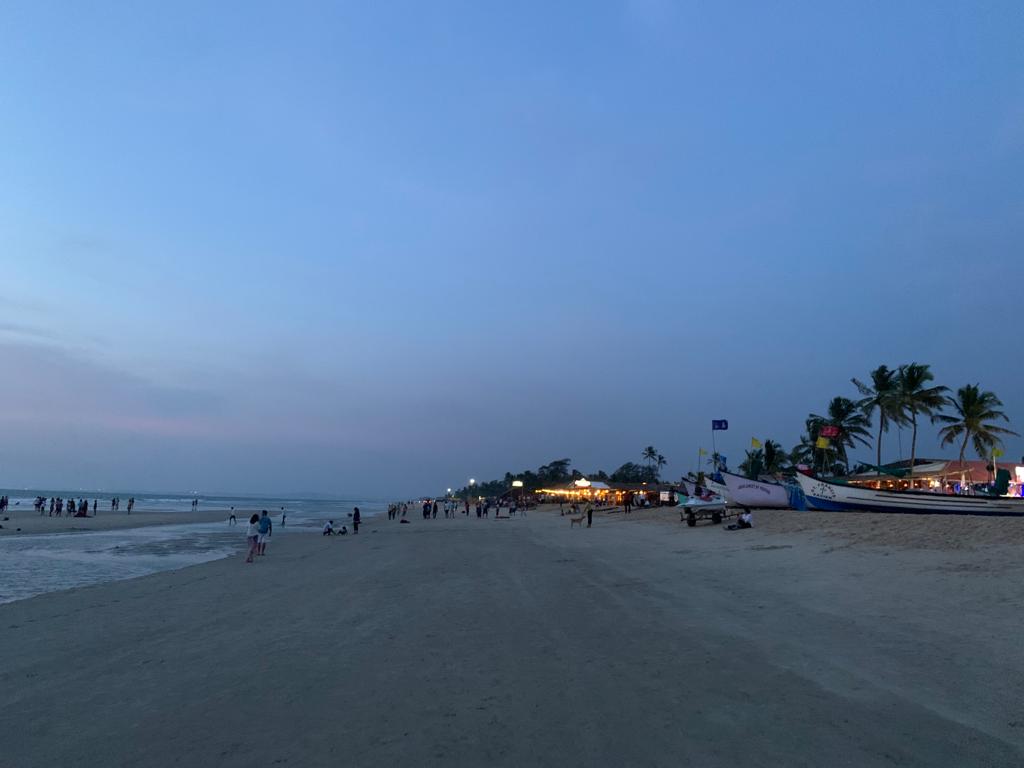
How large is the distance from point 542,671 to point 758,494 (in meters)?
31.4

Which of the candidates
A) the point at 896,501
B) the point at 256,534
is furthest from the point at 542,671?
the point at 896,501

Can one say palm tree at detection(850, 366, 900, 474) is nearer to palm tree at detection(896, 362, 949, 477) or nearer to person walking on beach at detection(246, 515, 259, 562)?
palm tree at detection(896, 362, 949, 477)

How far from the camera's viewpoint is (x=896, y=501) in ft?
82.8

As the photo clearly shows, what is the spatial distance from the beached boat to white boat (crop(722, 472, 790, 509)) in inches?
151

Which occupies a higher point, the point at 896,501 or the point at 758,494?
the point at 896,501

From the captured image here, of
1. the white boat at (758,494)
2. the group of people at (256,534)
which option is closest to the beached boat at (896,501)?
the white boat at (758,494)

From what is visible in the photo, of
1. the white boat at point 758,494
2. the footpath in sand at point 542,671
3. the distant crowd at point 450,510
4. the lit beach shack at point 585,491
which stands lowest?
the distant crowd at point 450,510

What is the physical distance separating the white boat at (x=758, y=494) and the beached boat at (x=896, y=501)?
3.84 meters

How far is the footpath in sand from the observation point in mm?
4891

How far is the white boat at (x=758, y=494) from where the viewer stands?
34.6 m

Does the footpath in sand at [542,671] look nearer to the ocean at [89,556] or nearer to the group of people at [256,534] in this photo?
the ocean at [89,556]

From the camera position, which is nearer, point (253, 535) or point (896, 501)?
point (253, 535)

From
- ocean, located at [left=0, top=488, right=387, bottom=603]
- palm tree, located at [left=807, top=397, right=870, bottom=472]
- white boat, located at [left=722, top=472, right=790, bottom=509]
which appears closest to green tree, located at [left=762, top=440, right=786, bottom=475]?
palm tree, located at [left=807, top=397, right=870, bottom=472]

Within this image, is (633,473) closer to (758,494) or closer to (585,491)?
(585,491)
